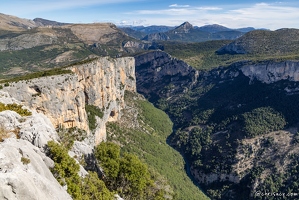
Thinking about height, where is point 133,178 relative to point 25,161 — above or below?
below

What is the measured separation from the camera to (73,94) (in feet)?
236

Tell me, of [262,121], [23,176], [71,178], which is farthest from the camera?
[262,121]

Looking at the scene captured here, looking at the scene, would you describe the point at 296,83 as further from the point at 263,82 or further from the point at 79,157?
the point at 79,157

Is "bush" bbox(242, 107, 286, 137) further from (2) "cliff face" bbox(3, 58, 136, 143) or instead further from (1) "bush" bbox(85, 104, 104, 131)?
(1) "bush" bbox(85, 104, 104, 131)

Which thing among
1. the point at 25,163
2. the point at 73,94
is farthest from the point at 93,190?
the point at 73,94

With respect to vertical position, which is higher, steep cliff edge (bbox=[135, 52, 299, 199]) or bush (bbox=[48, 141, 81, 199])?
bush (bbox=[48, 141, 81, 199])

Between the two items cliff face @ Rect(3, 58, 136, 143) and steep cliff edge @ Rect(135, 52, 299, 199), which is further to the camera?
steep cliff edge @ Rect(135, 52, 299, 199)

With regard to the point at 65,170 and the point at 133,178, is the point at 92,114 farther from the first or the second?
the point at 65,170

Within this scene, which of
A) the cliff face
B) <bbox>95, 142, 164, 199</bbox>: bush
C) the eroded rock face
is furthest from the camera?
the cliff face

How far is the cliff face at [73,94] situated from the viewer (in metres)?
60.9

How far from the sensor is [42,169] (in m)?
26.2

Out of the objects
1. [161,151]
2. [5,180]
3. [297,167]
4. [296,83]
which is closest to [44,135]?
[5,180]

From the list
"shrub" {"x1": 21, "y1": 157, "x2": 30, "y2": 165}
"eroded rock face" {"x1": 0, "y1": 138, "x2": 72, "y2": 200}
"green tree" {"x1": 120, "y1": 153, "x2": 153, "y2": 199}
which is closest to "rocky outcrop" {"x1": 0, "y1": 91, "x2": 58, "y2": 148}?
"eroded rock face" {"x1": 0, "y1": 138, "x2": 72, "y2": 200}

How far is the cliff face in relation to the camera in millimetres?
60906
